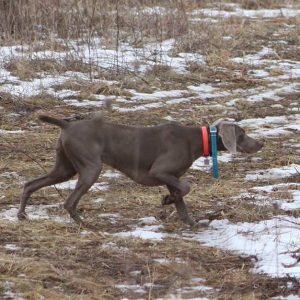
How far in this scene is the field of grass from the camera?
4883mm

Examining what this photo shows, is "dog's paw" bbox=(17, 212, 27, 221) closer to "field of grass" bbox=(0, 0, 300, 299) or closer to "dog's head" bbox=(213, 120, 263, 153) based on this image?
"field of grass" bbox=(0, 0, 300, 299)

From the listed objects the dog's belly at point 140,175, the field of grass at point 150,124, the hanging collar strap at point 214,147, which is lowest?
the field of grass at point 150,124

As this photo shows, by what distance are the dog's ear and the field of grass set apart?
49cm

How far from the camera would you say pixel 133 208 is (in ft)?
21.8

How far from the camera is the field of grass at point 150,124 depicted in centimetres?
488

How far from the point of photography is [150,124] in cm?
964

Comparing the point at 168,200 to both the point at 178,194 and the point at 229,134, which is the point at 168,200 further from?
the point at 229,134

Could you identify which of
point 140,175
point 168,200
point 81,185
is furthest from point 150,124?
point 81,185

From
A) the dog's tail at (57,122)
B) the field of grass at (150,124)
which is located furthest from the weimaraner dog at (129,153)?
the field of grass at (150,124)

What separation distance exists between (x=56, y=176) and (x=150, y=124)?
3.30 meters

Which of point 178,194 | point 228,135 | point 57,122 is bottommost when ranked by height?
point 178,194

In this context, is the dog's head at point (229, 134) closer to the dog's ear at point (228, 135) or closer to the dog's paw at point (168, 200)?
the dog's ear at point (228, 135)

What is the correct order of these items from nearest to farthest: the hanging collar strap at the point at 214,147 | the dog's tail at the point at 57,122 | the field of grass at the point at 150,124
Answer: the field of grass at the point at 150,124 → the dog's tail at the point at 57,122 → the hanging collar strap at the point at 214,147

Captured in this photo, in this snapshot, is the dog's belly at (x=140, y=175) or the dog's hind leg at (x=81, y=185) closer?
the dog's hind leg at (x=81, y=185)
